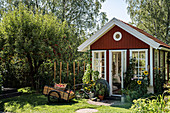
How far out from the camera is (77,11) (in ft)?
73.5

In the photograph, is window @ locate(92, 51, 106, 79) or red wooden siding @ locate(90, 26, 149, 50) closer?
red wooden siding @ locate(90, 26, 149, 50)

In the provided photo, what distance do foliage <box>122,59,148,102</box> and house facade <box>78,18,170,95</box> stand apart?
0.77 feet

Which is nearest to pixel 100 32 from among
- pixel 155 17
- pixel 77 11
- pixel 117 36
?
pixel 117 36

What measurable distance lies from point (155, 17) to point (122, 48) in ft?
46.5

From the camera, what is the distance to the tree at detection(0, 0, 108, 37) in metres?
21.7

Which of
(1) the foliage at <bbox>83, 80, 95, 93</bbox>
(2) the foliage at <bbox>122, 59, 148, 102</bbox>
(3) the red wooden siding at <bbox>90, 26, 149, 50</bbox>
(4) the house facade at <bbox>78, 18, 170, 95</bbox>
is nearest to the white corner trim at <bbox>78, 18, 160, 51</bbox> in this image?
(4) the house facade at <bbox>78, 18, 170, 95</bbox>

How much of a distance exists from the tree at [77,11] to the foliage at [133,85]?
13814 mm

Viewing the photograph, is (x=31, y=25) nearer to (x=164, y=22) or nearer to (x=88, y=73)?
(x=88, y=73)

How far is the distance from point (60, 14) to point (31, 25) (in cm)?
1102

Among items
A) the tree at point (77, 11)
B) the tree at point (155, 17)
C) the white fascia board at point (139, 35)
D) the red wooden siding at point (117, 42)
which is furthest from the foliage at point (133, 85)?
the tree at point (155, 17)

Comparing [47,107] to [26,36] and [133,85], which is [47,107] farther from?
[26,36]

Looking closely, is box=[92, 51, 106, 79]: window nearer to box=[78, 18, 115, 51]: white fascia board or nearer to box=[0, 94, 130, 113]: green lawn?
box=[78, 18, 115, 51]: white fascia board

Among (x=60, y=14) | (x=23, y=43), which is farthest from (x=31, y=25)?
(x=60, y=14)

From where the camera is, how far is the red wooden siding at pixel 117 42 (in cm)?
935
